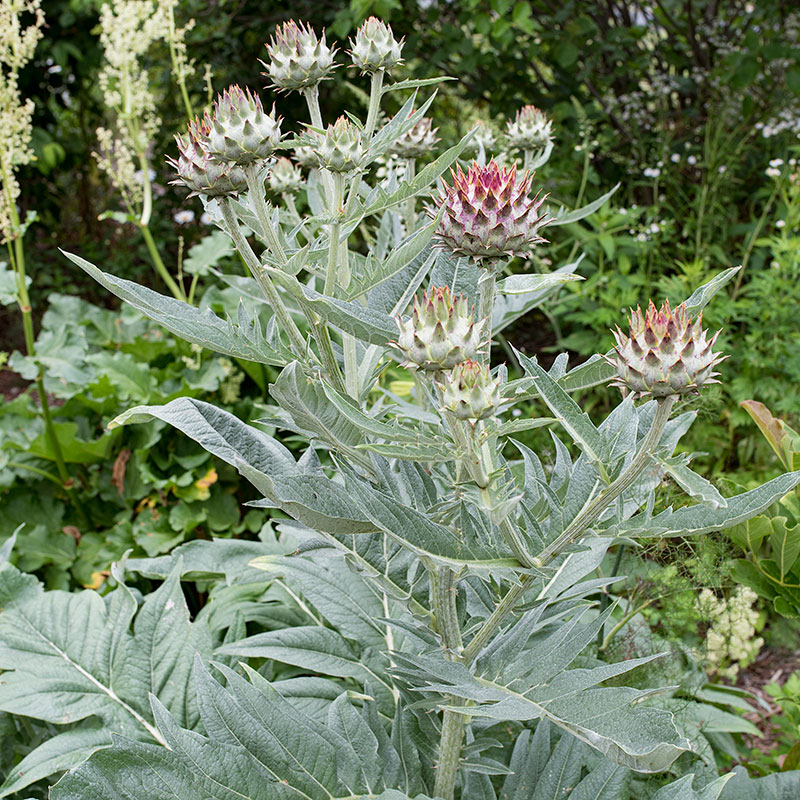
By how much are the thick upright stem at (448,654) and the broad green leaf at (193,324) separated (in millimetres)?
392

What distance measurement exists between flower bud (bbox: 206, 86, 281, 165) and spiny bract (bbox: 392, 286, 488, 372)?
0.34 metres

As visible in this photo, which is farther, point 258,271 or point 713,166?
point 713,166

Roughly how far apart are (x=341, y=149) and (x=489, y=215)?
0.25 m

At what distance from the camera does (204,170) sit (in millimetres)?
1088

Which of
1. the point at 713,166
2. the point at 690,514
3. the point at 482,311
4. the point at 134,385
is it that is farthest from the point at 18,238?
the point at 713,166

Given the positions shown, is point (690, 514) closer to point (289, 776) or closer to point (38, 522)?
point (289, 776)

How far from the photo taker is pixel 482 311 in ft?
3.65

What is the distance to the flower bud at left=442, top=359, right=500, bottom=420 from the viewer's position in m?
0.90

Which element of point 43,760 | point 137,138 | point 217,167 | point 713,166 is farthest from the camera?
point 713,166

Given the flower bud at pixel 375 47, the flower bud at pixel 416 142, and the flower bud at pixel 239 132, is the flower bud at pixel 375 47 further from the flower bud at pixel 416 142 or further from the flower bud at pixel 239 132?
the flower bud at pixel 416 142

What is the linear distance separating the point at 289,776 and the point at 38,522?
1.83m

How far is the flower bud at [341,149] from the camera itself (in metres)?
1.16

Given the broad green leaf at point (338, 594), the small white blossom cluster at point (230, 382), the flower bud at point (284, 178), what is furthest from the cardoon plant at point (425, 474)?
the small white blossom cluster at point (230, 382)

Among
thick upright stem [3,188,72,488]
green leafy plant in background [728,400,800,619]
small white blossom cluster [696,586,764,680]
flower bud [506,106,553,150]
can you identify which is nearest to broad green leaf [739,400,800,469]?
green leafy plant in background [728,400,800,619]
